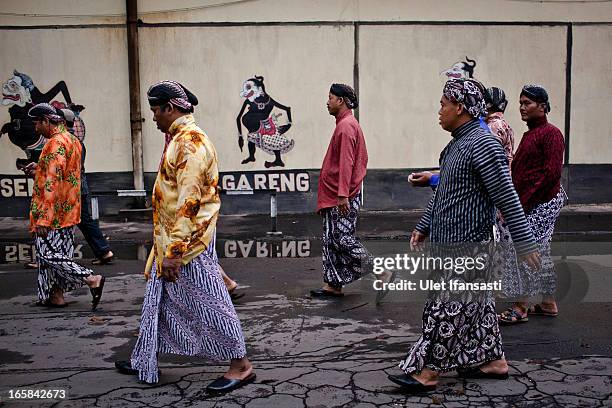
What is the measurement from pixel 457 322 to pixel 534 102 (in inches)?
91.0

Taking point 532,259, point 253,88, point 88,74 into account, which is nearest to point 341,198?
point 532,259

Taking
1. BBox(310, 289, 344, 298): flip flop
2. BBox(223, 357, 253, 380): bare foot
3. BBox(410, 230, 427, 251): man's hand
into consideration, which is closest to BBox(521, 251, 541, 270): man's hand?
BBox(410, 230, 427, 251): man's hand

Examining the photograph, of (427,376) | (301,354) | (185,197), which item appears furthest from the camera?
(301,354)

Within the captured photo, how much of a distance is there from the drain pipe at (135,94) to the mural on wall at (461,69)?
17.6ft

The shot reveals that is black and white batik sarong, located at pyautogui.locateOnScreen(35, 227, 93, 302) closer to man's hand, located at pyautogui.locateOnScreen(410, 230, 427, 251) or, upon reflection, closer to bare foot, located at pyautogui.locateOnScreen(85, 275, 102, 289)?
bare foot, located at pyautogui.locateOnScreen(85, 275, 102, 289)

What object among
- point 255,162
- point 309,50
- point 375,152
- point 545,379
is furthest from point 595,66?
point 545,379

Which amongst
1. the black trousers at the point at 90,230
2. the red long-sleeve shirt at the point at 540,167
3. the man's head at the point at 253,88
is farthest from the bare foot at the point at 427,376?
the man's head at the point at 253,88

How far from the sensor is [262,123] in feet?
41.3

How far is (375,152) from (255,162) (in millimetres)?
2150

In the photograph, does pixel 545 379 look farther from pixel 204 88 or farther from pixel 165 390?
pixel 204 88

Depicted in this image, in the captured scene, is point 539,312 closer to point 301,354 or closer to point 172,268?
point 301,354

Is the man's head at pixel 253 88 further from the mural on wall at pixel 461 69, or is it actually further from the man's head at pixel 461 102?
the man's head at pixel 461 102

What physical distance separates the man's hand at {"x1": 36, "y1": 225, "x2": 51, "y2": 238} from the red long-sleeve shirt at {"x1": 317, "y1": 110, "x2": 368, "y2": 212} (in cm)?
239

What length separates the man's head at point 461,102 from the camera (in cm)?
407
